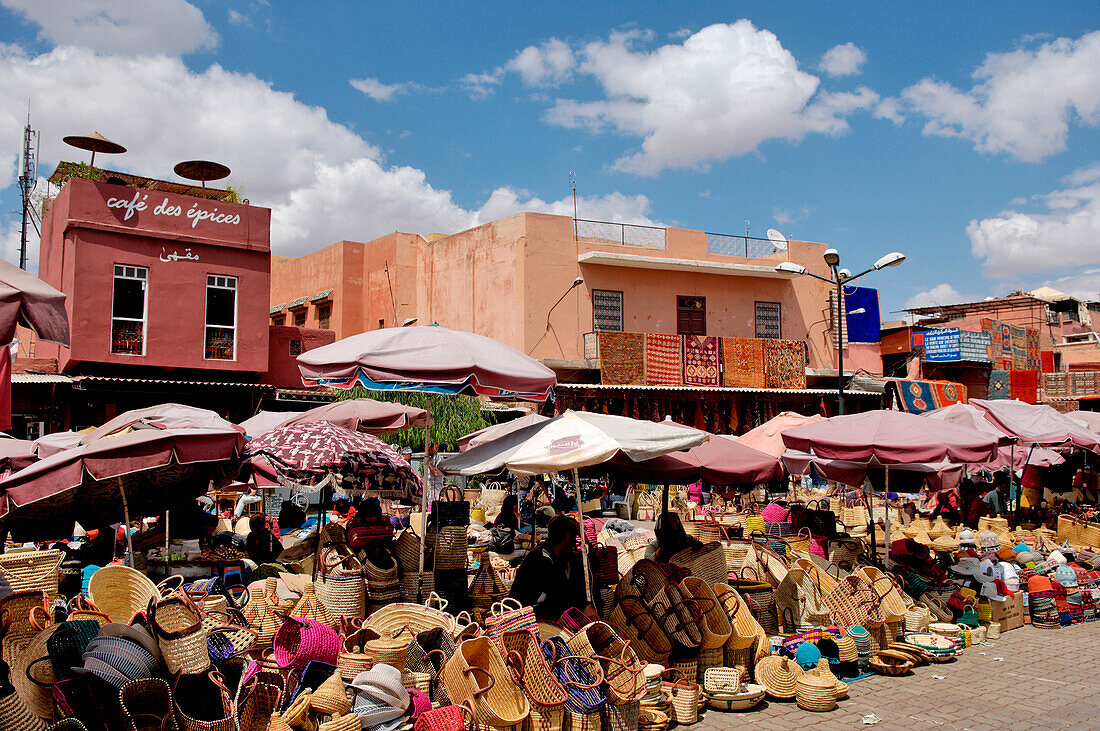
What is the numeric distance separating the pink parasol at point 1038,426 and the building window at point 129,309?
16980mm

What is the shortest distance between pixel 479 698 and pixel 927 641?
4737 mm

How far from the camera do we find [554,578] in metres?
6.58

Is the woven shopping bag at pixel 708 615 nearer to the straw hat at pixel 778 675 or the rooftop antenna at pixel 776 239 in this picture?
the straw hat at pixel 778 675

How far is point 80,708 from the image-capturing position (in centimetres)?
418

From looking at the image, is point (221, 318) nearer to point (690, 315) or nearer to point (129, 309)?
point (129, 309)

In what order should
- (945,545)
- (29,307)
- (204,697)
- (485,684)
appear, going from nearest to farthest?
(29,307), (204,697), (485,684), (945,545)

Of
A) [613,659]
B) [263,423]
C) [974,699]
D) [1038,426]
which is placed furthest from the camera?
[1038,426]

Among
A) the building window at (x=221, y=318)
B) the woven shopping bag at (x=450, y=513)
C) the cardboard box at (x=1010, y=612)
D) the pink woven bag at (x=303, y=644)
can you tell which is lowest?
the cardboard box at (x=1010, y=612)

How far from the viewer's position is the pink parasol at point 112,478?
5727mm

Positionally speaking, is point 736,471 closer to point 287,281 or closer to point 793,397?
point 793,397

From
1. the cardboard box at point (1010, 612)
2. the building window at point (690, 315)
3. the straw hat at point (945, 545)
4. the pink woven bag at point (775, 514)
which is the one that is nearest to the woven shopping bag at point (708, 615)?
the cardboard box at point (1010, 612)

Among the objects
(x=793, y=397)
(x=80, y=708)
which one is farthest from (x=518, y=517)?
(x=793, y=397)

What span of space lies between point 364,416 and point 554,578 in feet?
17.0

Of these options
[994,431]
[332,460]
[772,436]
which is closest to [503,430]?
[332,460]
